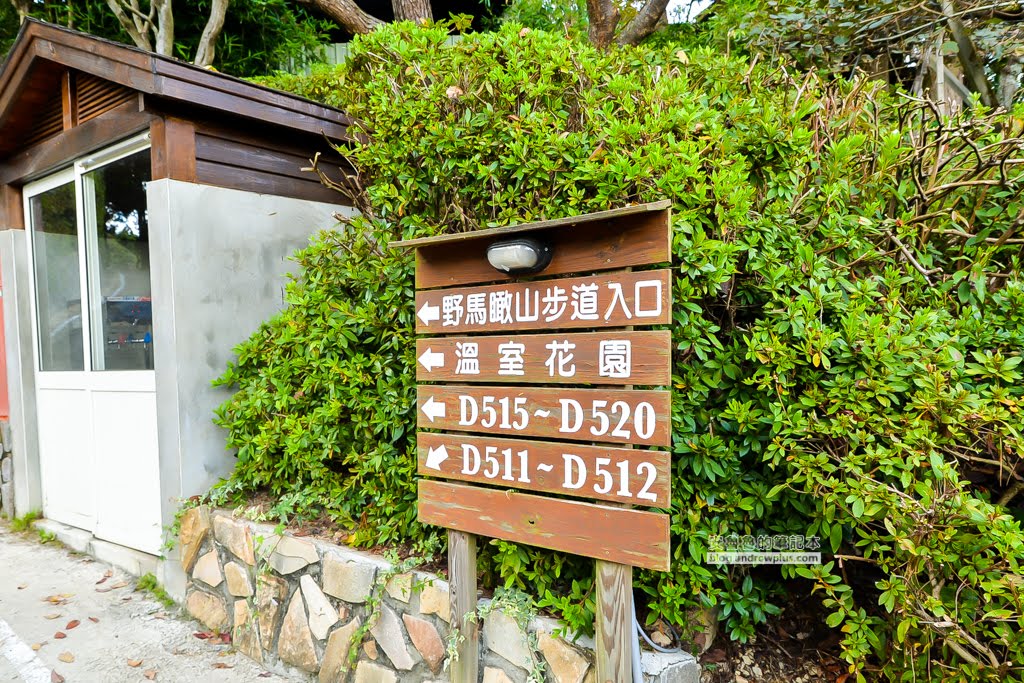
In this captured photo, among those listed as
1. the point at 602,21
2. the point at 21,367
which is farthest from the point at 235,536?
the point at 602,21

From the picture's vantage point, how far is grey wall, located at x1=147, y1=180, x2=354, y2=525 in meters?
3.74

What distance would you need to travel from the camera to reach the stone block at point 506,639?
2318 mm

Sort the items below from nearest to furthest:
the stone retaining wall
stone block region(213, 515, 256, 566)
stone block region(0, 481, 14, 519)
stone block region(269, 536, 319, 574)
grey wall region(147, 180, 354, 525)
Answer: the stone retaining wall, stone block region(269, 536, 319, 574), stone block region(213, 515, 256, 566), grey wall region(147, 180, 354, 525), stone block region(0, 481, 14, 519)

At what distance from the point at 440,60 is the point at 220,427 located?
263 cm

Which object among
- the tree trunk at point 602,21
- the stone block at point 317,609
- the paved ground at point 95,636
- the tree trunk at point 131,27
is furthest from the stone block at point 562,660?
the tree trunk at point 131,27

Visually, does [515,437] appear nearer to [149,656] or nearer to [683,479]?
[683,479]

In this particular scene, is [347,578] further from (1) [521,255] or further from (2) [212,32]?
(2) [212,32]

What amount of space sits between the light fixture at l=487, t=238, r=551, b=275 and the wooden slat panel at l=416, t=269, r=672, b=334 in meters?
0.08

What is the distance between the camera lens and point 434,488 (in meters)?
2.52

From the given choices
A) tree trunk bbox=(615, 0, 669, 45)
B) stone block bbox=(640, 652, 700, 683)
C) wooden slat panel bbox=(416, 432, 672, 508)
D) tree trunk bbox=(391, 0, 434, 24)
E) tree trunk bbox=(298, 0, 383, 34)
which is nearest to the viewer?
wooden slat panel bbox=(416, 432, 672, 508)

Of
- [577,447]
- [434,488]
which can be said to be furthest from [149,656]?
[577,447]

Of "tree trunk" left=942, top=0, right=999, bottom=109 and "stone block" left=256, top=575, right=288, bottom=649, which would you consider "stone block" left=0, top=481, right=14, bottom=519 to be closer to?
"stone block" left=256, top=575, right=288, bottom=649

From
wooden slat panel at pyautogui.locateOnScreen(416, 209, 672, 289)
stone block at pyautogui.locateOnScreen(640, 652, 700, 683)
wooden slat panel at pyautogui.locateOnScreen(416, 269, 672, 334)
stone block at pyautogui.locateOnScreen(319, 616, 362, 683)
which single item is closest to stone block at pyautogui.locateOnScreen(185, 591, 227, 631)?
stone block at pyautogui.locateOnScreen(319, 616, 362, 683)

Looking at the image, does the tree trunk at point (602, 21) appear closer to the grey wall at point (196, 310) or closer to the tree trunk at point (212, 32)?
the grey wall at point (196, 310)
